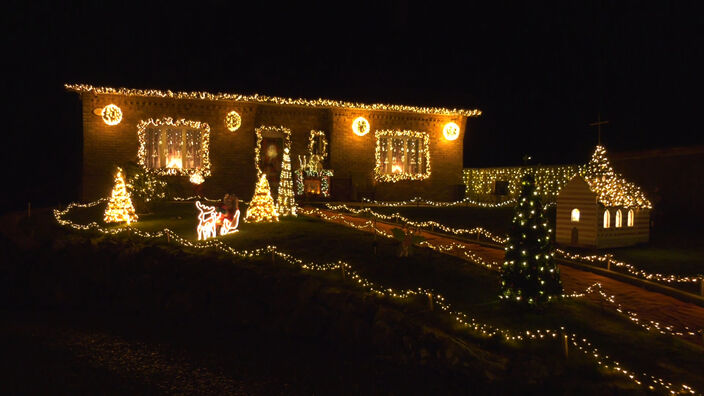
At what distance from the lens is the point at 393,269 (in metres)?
8.98

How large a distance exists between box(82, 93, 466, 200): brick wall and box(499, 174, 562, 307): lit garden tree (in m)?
13.1

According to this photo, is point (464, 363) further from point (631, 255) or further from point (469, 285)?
point (631, 255)

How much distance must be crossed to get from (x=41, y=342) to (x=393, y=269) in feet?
20.2

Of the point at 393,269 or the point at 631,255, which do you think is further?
the point at 631,255

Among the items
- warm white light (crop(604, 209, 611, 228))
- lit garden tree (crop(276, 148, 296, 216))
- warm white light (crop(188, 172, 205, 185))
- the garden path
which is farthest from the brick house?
the garden path

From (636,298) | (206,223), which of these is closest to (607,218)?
(636,298)

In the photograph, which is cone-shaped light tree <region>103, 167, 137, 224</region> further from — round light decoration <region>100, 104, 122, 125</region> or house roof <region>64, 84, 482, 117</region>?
house roof <region>64, 84, 482, 117</region>

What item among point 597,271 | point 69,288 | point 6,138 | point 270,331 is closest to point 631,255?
point 597,271

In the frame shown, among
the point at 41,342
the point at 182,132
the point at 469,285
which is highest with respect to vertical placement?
the point at 182,132

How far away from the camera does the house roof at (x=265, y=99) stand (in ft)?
58.0

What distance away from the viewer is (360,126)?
20.7 meters

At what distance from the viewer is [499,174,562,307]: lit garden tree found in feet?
22.7

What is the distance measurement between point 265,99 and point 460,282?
42.9 feet

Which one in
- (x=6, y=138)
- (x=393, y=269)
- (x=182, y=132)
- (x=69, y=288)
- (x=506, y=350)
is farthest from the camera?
(x=6, y=138)
